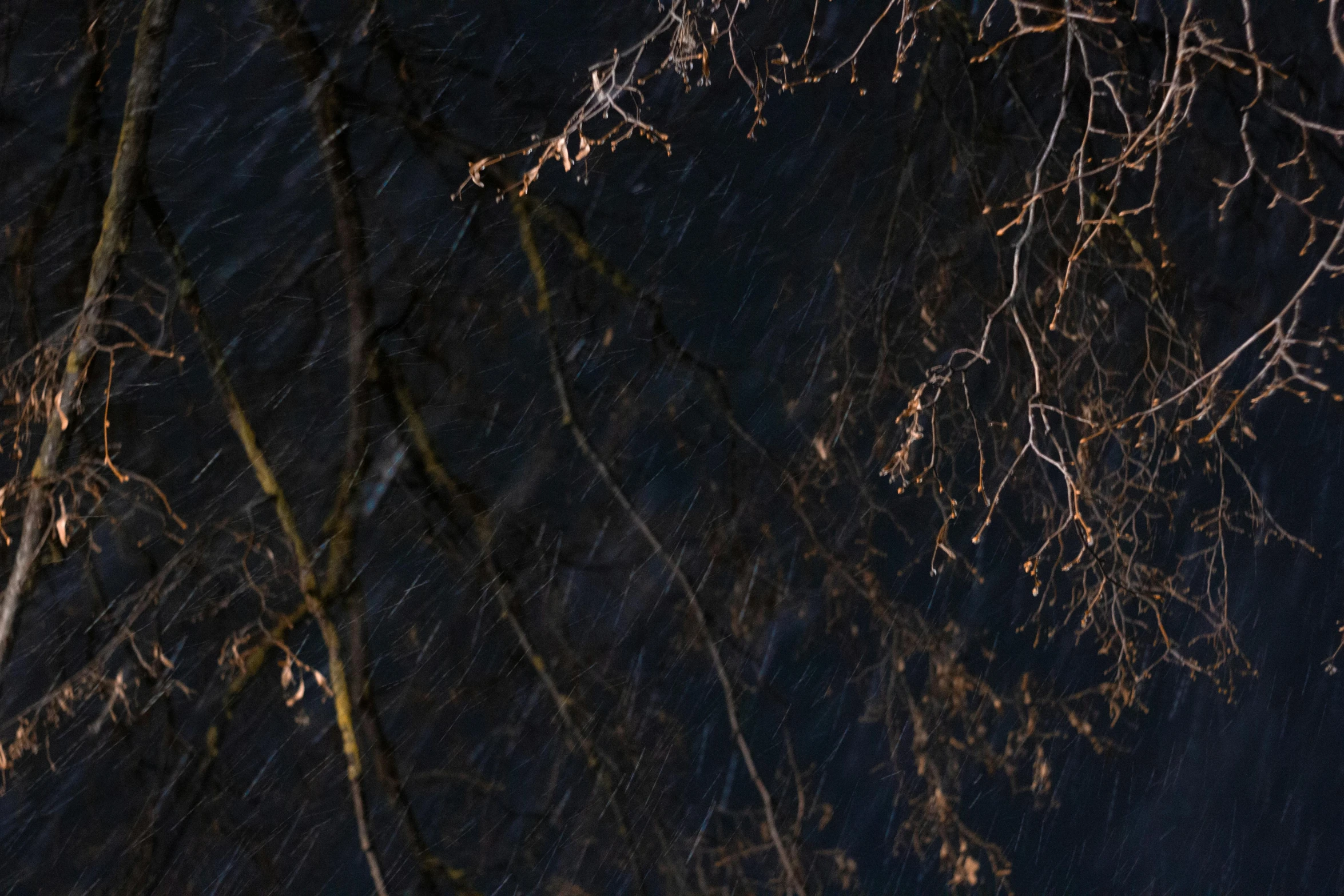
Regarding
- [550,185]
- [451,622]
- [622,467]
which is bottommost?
[451,622]

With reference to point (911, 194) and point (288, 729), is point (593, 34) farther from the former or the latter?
point (288, 729)

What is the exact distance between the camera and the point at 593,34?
2.57 m

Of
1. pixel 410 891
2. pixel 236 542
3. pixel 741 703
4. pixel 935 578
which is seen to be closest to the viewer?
pixel 236 542

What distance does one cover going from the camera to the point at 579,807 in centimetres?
248

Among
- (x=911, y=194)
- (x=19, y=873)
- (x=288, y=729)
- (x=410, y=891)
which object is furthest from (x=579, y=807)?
(x=911, y=194)

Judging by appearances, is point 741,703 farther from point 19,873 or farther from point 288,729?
point 19,873

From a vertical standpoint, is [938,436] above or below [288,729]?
above

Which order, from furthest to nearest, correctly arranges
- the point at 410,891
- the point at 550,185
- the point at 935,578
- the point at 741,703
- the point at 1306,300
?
the point at 1306,300 → the point at 935,578 → the point at 741,703 → the point at 550,185 → the point at 410,891

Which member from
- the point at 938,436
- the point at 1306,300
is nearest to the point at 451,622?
the point at 938,436

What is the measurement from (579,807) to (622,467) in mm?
616

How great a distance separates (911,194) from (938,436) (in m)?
0.50

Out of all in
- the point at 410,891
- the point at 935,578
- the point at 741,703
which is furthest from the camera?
the point at 935,578

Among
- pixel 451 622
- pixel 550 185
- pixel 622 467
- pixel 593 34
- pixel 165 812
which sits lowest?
pixel 165 812

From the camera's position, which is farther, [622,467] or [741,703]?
[741,703]
